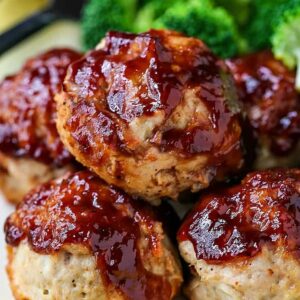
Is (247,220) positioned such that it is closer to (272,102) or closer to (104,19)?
(272,102)

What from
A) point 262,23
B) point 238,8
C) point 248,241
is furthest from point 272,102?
point 238,8

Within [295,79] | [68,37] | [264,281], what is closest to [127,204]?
[264,281]

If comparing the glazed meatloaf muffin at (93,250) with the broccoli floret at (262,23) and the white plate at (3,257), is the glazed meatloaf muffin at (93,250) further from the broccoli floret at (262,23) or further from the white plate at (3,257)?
the broccoli floret at (262,23)

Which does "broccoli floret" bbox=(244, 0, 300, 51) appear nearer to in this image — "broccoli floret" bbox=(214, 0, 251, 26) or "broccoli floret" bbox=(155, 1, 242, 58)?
"broccoli floret" bbox=(214, 0, 251, 26)

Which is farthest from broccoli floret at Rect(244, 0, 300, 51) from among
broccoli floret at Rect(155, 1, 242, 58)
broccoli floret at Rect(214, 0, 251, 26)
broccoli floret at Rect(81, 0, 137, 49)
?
broccoli floret at Rect(81, 0, 137, 49)

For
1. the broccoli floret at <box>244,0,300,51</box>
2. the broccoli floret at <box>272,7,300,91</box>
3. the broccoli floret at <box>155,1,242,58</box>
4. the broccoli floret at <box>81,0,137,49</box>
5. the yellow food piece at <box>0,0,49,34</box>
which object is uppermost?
the yellow food piece at <box>0,0,49,34</box>

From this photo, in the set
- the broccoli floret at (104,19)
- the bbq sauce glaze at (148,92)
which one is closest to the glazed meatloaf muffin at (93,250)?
the bbq sauce glaze at (148,92)
